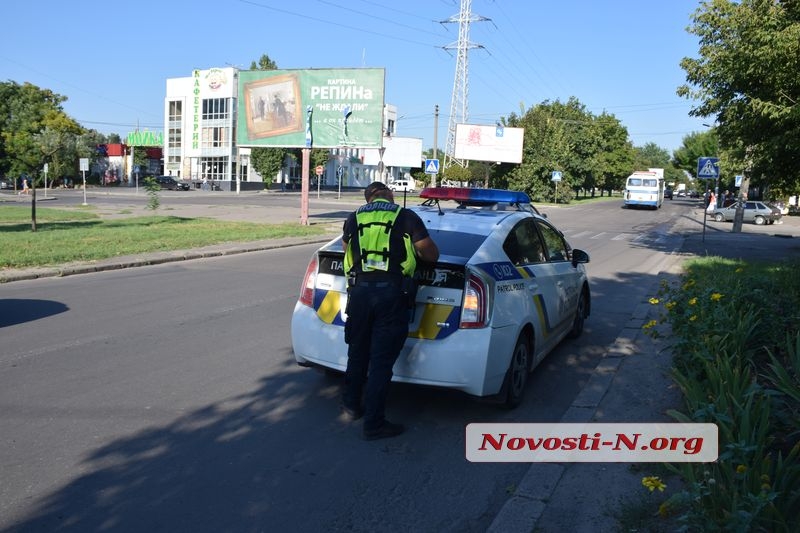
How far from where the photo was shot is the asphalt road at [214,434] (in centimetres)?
367

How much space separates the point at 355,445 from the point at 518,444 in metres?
1.14

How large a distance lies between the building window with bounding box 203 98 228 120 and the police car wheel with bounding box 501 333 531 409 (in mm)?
72849

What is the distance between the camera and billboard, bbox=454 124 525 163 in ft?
197

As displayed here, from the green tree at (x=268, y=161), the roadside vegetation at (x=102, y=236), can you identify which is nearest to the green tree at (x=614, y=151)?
the green tree at (x=268, y=161)

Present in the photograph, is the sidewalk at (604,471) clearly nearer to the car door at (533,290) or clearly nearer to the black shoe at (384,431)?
the car door at (533,290)

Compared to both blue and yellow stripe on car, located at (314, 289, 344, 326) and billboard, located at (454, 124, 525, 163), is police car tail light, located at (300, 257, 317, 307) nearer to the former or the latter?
blue and yellow stripe on car, located at (314, 289, 344, 326)

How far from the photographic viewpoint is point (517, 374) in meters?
5.40

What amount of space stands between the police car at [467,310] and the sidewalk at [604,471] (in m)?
0.67

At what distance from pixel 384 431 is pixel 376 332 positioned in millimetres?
731

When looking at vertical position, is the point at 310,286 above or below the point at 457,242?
below

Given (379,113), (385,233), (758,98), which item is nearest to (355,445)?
(385,233)

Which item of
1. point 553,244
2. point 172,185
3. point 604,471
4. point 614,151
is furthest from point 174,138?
point 604,471

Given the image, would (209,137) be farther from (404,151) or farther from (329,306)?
(329,306)

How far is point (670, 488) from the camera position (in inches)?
148
